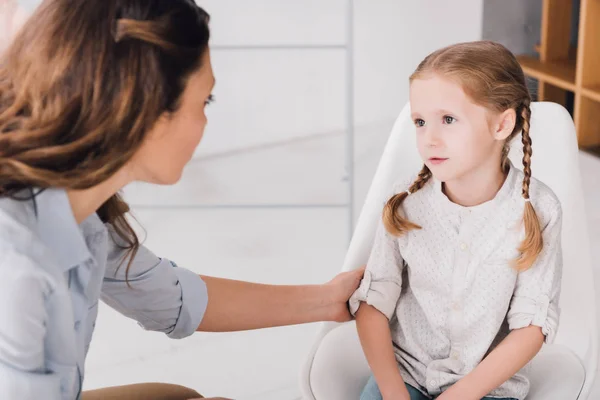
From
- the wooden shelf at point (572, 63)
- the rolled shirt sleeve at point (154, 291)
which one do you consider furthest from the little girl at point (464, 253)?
the wooden shelf at point (572, 63)

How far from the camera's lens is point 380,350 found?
1579 millimetres

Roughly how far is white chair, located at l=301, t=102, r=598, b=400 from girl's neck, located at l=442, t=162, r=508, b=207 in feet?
0.44

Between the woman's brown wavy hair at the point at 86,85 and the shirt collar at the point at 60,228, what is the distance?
0.03 meters

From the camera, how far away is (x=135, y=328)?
2.79m

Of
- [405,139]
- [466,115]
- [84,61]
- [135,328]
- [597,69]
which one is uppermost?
[84,61]

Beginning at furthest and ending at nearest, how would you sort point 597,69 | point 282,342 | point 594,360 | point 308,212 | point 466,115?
point 597,69
point 308,212
point 282,342
point 594,360
point 466,115

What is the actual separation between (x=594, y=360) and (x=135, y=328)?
1528 mm

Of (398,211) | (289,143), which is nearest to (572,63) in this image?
(289,143)

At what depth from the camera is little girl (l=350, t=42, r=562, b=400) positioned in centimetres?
149

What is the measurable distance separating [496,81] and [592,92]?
2492 mm

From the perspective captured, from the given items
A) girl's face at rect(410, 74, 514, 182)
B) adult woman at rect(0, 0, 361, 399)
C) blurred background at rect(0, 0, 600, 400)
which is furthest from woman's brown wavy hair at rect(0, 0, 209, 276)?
blurred background at rect(0, 0, 600, 400)

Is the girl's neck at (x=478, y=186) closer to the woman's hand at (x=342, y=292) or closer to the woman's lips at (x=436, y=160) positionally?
the woman's lips at (x=436, y=160)

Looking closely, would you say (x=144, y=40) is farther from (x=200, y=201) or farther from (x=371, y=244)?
(x=200, y=201)

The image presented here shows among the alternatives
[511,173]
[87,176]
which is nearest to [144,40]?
[87,176]
